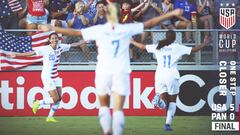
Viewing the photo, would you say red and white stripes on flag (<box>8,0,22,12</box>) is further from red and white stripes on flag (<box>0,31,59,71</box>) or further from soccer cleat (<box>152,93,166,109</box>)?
soccer cleat (<box>152,93,166,109</box>)

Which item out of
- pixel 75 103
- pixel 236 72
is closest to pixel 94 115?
pixel 75 103

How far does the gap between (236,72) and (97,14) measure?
13.2 feet

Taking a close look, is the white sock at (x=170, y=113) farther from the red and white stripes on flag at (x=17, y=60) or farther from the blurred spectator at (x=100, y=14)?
the red and white stripes on flag at (x=17, y=60)

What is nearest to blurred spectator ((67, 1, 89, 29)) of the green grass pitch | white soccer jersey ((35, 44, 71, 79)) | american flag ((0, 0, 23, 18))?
american flag ((0, 0, 23, 18))

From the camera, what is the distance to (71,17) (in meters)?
20.8

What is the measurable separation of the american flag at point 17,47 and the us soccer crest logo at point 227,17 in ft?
15.9

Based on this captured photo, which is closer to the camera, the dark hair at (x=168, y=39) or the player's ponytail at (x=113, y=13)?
the player's ponytail at (x=113, y=13)

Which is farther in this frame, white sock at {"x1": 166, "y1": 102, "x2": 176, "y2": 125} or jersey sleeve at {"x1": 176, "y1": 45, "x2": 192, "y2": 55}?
jersey sleeve at {"x1": 176, "y1": 45, "x2": 192, "y2": 55}

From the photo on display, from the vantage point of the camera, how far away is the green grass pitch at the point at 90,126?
54.6 feet

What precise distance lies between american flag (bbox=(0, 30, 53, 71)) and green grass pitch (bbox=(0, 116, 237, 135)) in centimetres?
146

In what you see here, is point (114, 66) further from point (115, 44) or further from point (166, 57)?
point (166, 57)

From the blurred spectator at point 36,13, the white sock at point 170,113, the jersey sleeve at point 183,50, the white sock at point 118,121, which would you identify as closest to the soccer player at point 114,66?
the white sock at point 118,121

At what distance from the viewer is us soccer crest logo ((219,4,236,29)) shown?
2108 centimetres

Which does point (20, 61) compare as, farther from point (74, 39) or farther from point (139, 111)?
point (139, 111)
